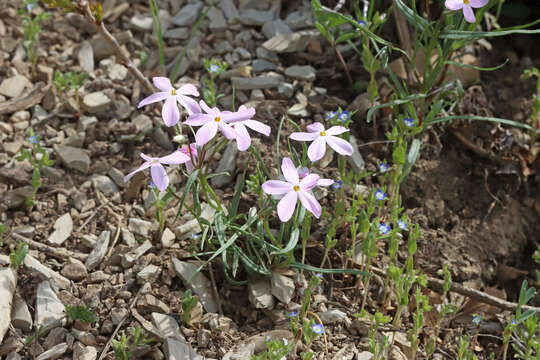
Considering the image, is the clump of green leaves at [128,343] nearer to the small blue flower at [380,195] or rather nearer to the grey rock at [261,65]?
the small blue flower at [380,195]

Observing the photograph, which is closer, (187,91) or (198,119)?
(198,119)

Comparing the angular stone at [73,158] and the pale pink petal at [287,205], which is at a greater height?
the pale pink petal at [287,205]

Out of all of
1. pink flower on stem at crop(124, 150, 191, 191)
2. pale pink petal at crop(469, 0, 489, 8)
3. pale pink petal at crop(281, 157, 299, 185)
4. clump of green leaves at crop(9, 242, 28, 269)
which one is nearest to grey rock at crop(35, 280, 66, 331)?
clump of green leaves at crop(9, 242, 28, 269)

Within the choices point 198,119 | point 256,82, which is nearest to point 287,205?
point 198,119

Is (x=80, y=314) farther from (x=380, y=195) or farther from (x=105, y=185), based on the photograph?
(x=380, y=195)

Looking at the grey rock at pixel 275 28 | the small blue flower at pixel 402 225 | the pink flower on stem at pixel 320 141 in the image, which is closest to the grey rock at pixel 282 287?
the small blue flower at pixel 402 225
